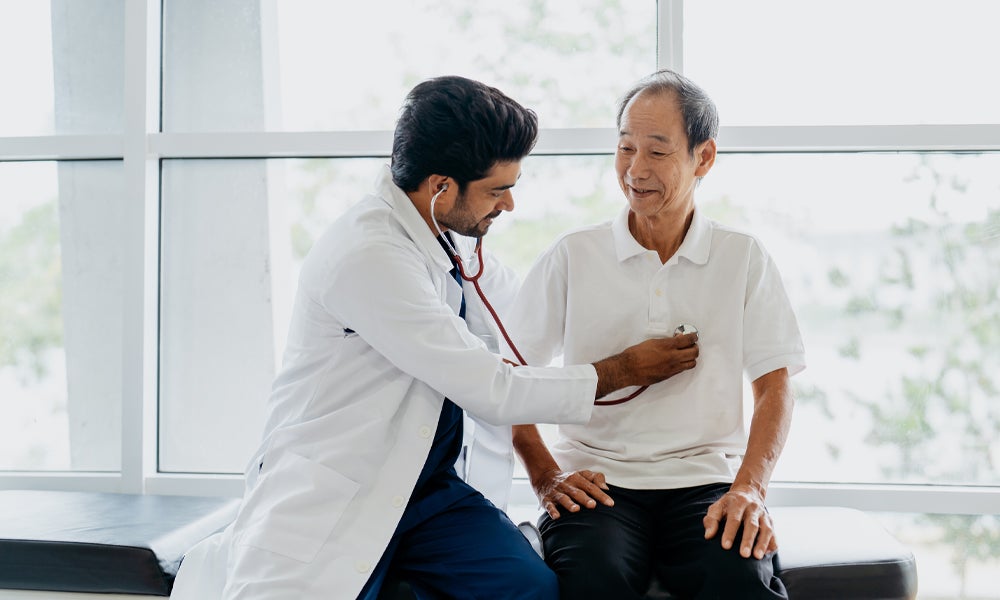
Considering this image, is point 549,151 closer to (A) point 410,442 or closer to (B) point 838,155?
(B) point 838,155

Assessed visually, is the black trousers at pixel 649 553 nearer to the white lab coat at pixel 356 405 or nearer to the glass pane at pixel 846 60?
the white lab coat at pixel 356 405

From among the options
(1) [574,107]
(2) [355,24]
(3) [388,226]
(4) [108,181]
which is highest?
(2) [355,24]

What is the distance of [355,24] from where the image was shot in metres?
2.48

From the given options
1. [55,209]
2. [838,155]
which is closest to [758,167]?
[838,155]

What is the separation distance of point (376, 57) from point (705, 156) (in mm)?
1097

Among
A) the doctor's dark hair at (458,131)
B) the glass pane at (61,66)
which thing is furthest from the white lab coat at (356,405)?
the glass pane at (61,66)

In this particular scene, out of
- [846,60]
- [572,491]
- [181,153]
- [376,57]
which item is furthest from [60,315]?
[846,60]

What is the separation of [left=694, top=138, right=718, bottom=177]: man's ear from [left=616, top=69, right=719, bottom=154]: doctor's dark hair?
16 millimetres

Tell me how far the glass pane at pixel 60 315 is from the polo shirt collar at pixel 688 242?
5.19 feet

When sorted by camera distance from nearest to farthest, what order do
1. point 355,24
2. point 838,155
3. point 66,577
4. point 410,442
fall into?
1. point 410,442
2. point 66,577
3. point 838,155
4. point 355,24

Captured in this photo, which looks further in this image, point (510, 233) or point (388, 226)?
point (510, 233)

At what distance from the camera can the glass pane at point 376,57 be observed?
7.86 ft

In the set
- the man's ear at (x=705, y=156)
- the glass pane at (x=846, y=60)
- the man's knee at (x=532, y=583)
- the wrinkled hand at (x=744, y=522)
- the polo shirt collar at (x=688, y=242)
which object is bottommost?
the man's knee at (x=532, y=583)

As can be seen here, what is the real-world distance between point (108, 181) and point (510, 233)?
4.16 ft
